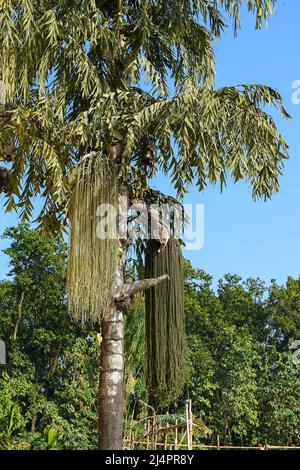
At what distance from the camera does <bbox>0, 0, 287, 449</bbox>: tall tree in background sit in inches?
249

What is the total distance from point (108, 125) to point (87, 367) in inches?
643

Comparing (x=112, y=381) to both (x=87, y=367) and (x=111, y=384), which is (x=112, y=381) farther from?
(x=87, y=367)

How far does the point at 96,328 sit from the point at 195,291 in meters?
5.87

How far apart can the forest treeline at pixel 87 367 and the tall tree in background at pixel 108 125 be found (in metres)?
13.8

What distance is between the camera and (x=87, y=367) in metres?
22.3

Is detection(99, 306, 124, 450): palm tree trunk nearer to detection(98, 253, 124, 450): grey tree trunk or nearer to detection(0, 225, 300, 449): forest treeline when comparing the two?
detection(98, 253, 124, 450): grey tree trunk

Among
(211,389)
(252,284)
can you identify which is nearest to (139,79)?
(211,389)

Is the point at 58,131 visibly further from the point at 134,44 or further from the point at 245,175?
the point at 245,175

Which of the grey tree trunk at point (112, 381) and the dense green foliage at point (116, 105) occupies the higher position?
the dense green foliage at point (116, 105)

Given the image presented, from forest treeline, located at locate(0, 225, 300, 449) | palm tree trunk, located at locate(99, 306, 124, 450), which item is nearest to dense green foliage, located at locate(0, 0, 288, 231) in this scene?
palm tree trunk, located at locate(99, 306, 124, 450)

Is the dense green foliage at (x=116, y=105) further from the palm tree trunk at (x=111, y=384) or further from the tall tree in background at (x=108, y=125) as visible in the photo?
the palm tree trunk at (x=111, y=384)

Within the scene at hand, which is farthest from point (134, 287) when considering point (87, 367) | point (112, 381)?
point (87, 367)

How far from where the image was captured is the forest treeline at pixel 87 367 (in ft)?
72.2

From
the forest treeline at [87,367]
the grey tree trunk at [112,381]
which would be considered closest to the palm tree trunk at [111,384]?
the grey tree trunk at [112,381]
